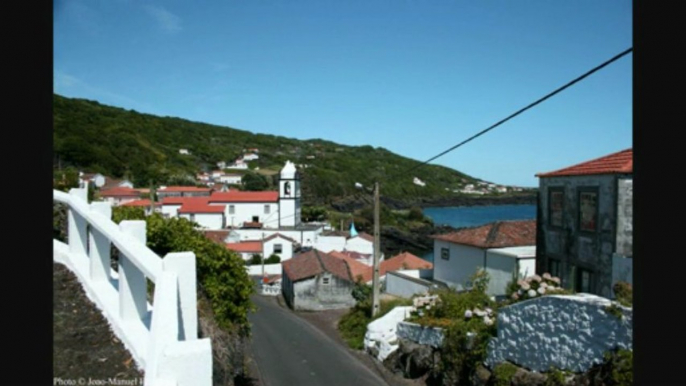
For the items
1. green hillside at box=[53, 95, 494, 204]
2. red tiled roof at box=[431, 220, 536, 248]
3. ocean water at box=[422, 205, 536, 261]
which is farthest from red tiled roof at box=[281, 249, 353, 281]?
ocean water at box=[422, 205, 536, 261]

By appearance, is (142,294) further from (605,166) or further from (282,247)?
(282,247)

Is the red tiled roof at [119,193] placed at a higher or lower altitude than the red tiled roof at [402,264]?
higher

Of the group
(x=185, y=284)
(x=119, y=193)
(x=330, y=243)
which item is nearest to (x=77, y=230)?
(x=185, y=284)

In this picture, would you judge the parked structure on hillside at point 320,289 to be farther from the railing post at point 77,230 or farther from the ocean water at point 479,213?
the ocean water at point 479,213

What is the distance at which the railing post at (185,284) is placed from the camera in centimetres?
327

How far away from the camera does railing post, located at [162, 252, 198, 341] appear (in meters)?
3.27

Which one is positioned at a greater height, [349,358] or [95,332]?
[95,332]

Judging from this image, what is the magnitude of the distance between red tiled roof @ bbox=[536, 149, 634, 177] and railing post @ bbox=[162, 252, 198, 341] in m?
11.5

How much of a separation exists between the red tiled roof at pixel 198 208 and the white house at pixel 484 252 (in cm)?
3789

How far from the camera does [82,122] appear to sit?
102 meters

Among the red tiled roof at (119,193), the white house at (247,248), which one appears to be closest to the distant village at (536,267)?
the white house at (247,248)
